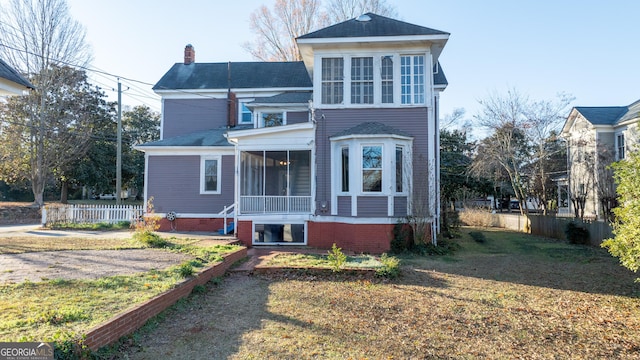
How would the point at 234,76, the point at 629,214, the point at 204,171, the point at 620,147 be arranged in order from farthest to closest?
the point at 620,147 < the point at 234,76 < the point at 204,171 < the point at 629,214

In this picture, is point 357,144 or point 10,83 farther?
point 357,144

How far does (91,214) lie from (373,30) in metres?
15.1

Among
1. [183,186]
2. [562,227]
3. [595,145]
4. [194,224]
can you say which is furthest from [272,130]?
[595,145]

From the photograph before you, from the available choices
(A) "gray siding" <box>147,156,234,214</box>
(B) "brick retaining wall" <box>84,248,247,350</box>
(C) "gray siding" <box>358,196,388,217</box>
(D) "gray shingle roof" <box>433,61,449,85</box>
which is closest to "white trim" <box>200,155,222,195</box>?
(A) "gray siding" <box>147,156,234,214</box>

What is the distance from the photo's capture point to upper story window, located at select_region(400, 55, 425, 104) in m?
12.7

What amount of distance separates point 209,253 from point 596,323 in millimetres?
7936

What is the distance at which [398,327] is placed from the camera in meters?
5.34

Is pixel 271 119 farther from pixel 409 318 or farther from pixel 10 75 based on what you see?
pixel 409 318

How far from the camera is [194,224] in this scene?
16.1 m

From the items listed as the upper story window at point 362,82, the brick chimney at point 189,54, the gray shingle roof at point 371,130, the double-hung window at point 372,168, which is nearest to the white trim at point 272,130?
the gray shingle roof at point 371,130

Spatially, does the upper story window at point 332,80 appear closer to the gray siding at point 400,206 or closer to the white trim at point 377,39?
the white trim at point 377,39

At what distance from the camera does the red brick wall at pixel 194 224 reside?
52.4 feet

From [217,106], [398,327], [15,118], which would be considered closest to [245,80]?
[217,106]

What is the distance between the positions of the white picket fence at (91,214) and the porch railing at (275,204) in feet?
24.3
